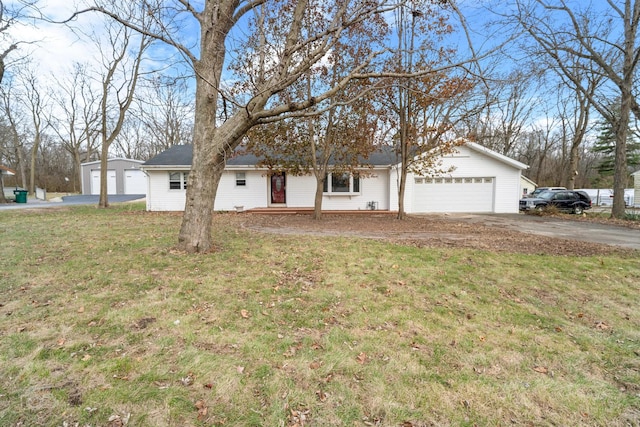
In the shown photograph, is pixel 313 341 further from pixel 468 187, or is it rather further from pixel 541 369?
pixel 468 187

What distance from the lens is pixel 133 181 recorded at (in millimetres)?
30000

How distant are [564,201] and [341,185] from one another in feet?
40.6

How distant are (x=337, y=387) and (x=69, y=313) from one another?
3.21 m

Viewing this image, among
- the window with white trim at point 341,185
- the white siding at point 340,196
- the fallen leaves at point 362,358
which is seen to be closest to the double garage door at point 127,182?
the white siding at point 340,196

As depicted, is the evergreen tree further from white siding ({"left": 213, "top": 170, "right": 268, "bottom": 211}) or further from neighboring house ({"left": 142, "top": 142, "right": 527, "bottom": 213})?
white siding ({"left": 213, "top": 170, "right": 268, "bottom": 211})

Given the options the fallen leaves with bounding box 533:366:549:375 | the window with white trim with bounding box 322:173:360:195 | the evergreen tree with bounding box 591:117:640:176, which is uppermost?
the evergreen tree with bounding box 591:117:640:176

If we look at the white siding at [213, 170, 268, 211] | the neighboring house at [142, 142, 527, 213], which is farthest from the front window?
the white siding at [213, 170, 268, 211]

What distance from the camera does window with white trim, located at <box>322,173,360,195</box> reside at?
1575cm

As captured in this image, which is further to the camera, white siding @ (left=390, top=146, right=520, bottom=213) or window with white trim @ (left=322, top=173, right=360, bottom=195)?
white siding @ (left=390, top=146, right=520, bottom=213)

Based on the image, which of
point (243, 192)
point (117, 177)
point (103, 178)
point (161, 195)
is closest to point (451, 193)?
point (243, 192)

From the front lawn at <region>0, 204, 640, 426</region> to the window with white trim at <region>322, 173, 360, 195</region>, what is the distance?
33.7 feet

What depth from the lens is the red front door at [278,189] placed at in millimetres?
16094

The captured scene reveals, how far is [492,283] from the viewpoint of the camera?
478 cm

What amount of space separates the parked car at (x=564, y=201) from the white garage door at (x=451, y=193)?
264cm
